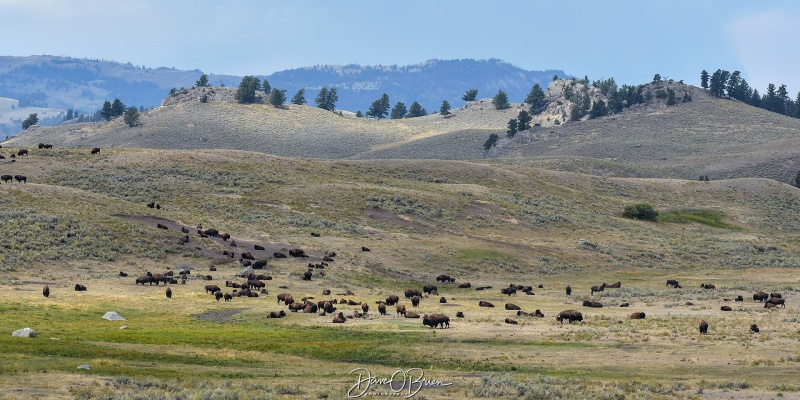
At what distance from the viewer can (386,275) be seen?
86688mm

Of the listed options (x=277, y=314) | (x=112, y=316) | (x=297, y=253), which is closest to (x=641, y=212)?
(x=297, y=253)

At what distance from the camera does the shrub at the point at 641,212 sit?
143m

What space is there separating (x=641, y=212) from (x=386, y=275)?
66901mm

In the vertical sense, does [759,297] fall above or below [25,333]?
above

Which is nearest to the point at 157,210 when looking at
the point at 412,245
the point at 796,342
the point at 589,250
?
the point at 412,245

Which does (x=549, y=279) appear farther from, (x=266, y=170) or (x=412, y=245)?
(x=266, y=170)

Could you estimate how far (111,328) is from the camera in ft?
159

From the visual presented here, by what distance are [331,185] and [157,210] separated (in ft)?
102

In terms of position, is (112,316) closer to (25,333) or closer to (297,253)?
(25,333)

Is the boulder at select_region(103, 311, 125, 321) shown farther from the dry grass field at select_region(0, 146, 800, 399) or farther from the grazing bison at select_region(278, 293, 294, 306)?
the grazing bison at select_region(278, 293, 294, 306)

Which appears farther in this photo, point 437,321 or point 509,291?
point 509,291

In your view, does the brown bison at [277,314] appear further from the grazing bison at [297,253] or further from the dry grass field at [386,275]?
the grazing bison at [297,253]

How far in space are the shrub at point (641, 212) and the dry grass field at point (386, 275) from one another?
199 centimetres

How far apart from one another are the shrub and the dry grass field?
1.99m
